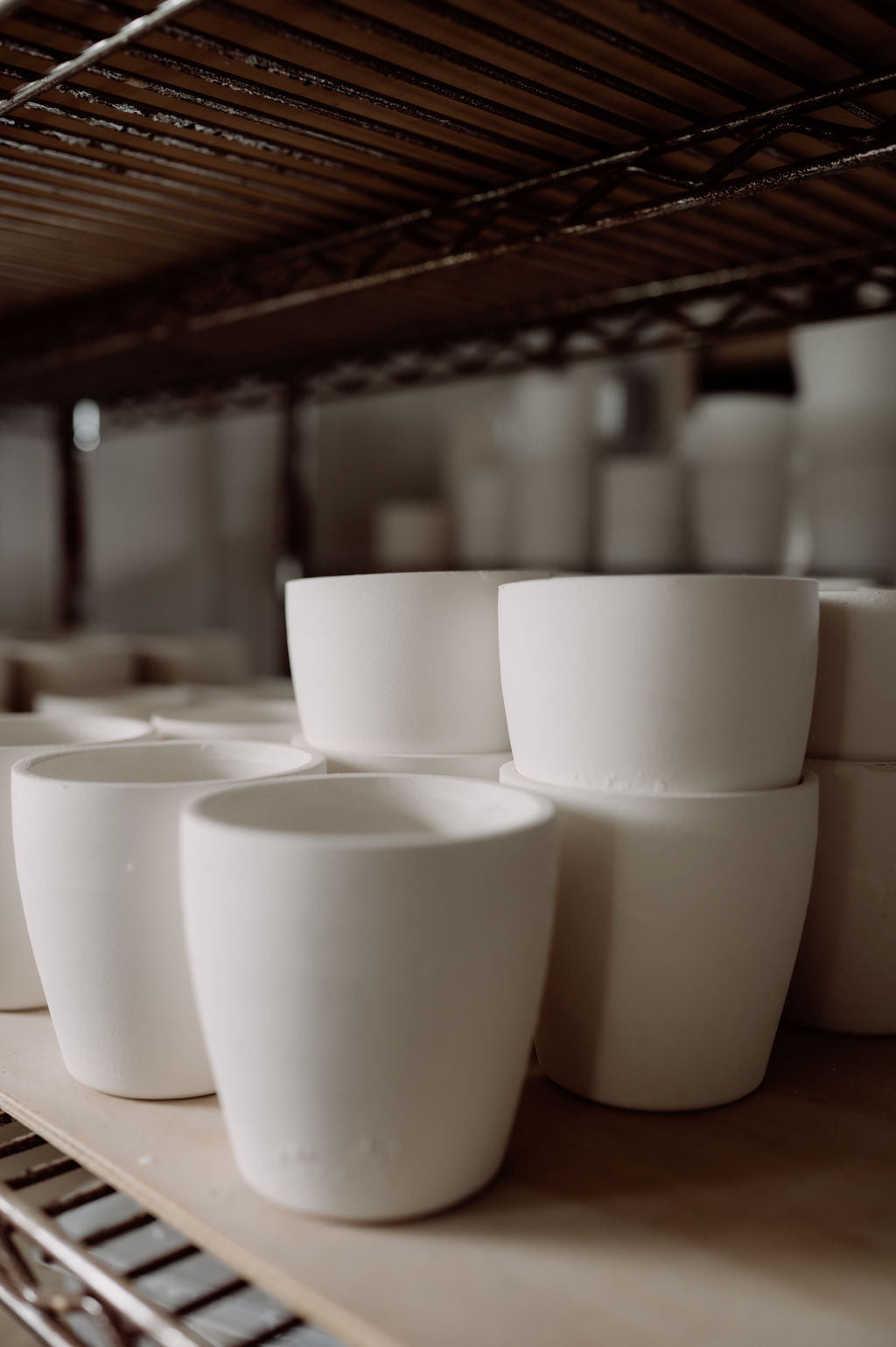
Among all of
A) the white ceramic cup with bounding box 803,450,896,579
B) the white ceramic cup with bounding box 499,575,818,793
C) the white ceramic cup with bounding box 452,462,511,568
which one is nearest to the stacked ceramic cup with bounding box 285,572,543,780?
the white ceramic cup with bounding box 499,575,818,793

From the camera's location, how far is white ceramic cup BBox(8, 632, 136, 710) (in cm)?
149

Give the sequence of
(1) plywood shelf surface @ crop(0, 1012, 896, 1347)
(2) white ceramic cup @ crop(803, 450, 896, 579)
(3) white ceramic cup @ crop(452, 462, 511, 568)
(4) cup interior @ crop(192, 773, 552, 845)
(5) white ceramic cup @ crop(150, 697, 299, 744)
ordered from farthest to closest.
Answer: (3) white ceramic cup @ crop(452, 462, 511, 568)
(2) white ceramic cup @ crop(803, 450, 896, 579)
(5) white ceramic cup @ crop(150, 697, 299, 744)
(4) cup interior @ crop(192, 773, 552, 845)
(1) plywood shelf surface @ crop(0, 1012, 896, 1347)

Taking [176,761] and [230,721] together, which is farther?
[230,721]

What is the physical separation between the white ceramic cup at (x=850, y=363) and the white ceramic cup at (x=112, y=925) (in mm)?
1165

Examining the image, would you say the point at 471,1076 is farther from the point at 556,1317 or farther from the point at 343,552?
the point at 343,552

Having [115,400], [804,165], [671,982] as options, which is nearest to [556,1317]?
[671,982]

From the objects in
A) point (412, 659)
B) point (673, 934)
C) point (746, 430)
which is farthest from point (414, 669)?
point (746, 430)

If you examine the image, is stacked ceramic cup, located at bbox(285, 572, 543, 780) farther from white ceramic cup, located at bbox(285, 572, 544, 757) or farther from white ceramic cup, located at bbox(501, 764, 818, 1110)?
white ceramic cup, located at bbox(501, 764, 818, 1110)

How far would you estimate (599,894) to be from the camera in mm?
616

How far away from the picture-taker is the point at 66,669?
Answer: 58.9 inches

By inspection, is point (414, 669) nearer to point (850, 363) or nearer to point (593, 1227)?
point (593, 1227)

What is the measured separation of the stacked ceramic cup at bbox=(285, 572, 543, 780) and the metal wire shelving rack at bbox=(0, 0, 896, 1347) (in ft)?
0.95

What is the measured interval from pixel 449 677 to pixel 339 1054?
314 mm

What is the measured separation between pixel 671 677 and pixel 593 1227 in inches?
10.6
